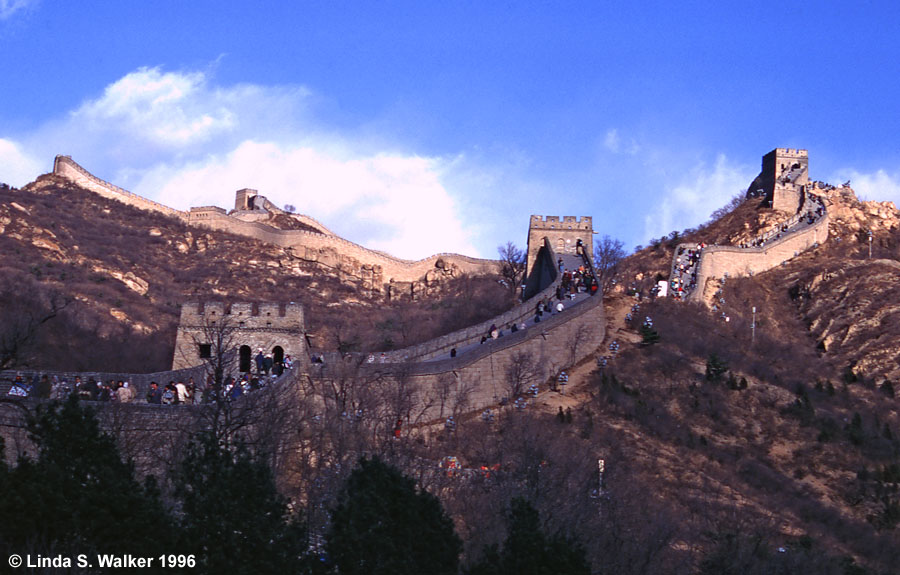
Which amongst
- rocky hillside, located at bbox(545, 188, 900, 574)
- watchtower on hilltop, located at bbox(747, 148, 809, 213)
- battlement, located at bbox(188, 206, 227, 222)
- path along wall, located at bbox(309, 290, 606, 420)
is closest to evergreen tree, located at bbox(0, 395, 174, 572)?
rocky hillside, located at bbox(545, 188, 900, 574)

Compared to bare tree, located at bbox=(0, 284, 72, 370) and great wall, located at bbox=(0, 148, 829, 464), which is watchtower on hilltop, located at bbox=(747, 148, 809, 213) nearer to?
great wall, located at bbox=(0, 148, 829, 464)

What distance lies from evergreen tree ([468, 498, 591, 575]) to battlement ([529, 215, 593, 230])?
41228mm

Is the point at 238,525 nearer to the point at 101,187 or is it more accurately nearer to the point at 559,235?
the point at 559,235

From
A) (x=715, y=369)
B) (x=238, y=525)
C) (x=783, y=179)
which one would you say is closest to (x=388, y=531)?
(x=238, y=525)

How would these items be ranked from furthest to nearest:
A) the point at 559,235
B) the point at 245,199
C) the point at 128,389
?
the point at 245,199
the point at 559,235
the point at 128,389

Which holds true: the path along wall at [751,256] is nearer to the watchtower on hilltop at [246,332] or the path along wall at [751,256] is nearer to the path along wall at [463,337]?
the path along wall at [463,337]

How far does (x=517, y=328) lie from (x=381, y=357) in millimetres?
6558

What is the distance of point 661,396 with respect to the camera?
1756 inches

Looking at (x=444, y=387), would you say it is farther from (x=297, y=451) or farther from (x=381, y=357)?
(x=297, y=451)

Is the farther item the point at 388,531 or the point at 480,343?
the point at 480,343

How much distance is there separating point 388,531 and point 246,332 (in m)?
17.4

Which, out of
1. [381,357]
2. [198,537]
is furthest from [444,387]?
[198,537]

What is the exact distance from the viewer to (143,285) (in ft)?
230

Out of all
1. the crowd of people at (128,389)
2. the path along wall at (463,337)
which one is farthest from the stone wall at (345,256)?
the crowd of people at (128,389)
